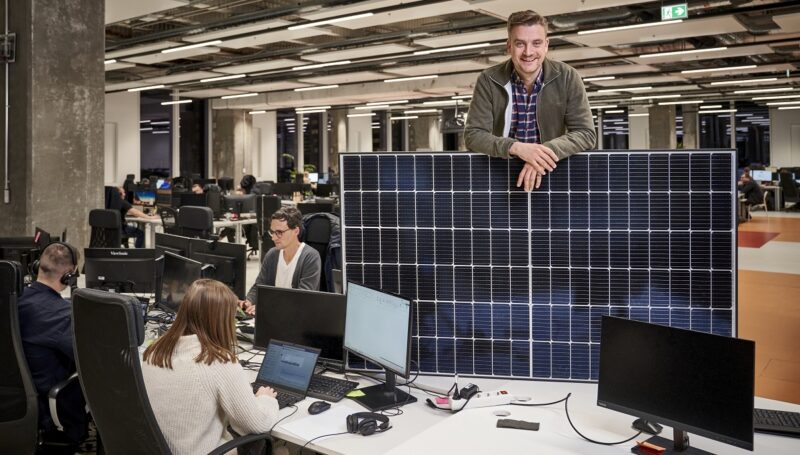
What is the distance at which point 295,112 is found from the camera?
25938 millimetres

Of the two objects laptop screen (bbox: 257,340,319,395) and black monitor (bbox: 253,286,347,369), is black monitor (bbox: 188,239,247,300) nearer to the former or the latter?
black monitor (bbox: 253,286,347,369)

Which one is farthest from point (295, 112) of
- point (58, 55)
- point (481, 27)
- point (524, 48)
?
point (524, 48)

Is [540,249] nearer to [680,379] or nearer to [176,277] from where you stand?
[680,379]

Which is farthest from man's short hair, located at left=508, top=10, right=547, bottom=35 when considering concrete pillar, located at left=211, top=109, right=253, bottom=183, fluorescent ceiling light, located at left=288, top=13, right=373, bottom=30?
concrete pillar, located at left=211, top=109, right=253, bottom=183

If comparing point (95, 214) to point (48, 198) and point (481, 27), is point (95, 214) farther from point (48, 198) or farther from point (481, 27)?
point (481, 27)

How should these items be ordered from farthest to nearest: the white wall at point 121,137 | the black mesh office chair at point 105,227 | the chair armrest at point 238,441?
the white wall at point 121,137 < the black mesh office chair at point 105,227 < the chair armrest at point 238,441

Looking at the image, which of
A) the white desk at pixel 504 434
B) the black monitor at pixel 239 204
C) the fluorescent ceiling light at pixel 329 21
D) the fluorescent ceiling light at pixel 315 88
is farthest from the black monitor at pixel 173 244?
the fluorescent ceiling light at pixel 315 88

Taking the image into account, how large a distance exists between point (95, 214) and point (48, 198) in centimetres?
51

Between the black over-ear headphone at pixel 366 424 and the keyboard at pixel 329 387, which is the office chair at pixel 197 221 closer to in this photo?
the keyboard at pixel 329 387

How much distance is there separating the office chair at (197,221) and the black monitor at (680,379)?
479 centimetres

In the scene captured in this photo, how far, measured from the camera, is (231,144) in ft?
77.4

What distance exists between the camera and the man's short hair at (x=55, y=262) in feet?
12.0

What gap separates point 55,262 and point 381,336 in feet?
6.00

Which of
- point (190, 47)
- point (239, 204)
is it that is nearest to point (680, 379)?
point (239, 204)
